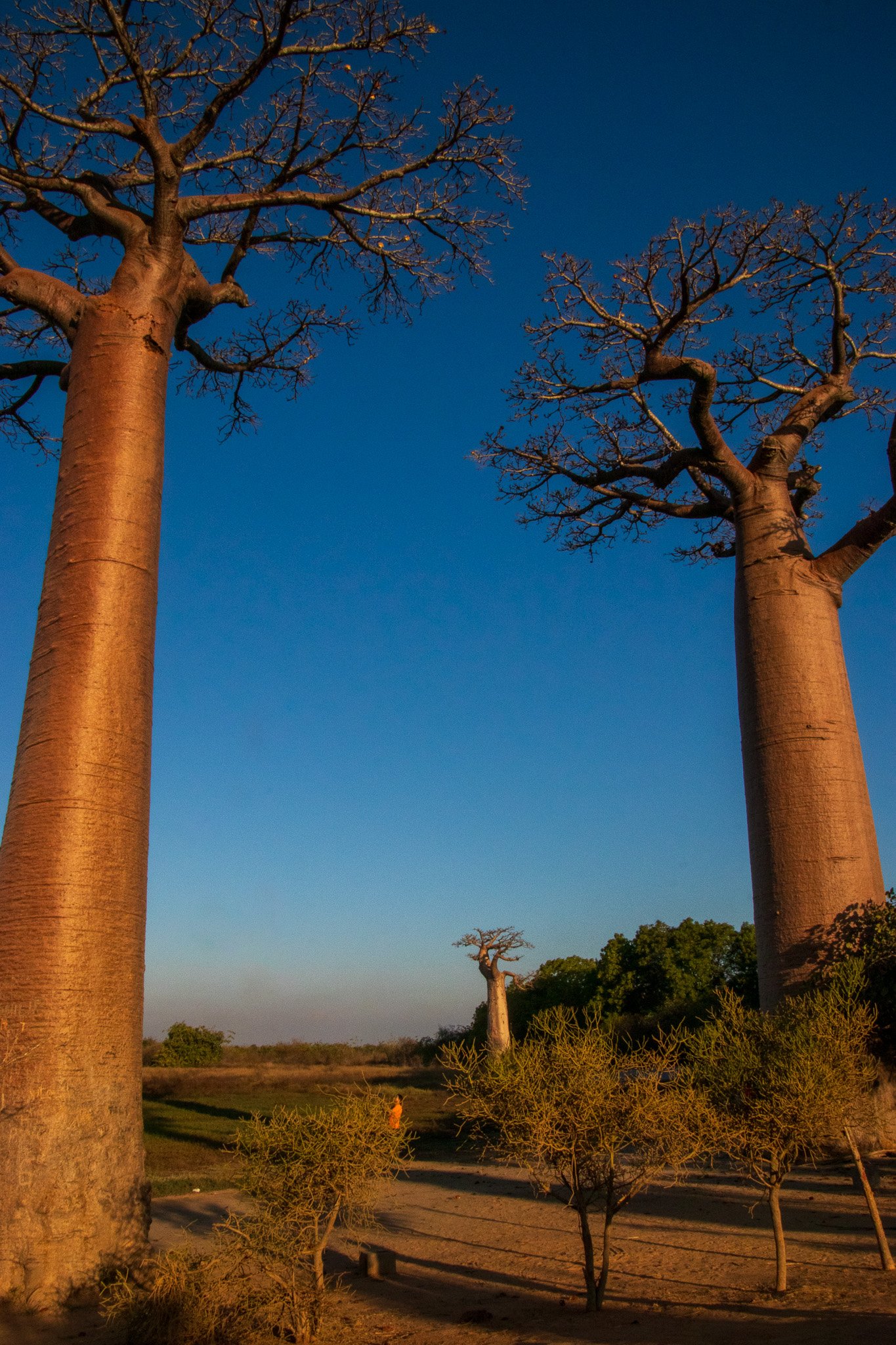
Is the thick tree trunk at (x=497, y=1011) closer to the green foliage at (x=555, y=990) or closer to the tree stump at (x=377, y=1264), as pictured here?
the green foliage at (x=555, y=990)

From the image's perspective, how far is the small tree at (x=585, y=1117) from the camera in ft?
15.3

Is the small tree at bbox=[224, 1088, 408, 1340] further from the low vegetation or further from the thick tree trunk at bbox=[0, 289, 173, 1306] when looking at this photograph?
the thick tree trunk at bbox=[0, 289, 173, 1306]

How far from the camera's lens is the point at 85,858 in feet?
17.5

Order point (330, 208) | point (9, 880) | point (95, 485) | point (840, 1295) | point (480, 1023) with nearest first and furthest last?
1. point (840, 1295)
2. point (9, 880)
3. point (95, 485)
4. point (330, 208)
5. point (480, 1023)

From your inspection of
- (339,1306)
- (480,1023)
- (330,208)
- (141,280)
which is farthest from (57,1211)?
(480,1023)

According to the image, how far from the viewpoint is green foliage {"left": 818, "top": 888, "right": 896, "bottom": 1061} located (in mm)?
7594

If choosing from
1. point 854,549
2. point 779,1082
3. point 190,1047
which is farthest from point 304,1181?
point 190,1047

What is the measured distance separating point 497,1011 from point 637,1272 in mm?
13854

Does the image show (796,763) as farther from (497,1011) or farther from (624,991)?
Answer: (624,991)

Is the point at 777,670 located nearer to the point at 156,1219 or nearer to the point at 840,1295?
the point at 840,1295

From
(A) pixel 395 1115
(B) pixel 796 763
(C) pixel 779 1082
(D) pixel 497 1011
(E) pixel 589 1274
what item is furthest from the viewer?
(D) pixel 497 1011

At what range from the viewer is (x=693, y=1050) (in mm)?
5742

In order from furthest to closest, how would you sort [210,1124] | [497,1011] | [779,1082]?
[497,1011]
[210,1124]
[779,1082]

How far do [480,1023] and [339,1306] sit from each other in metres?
22.7
